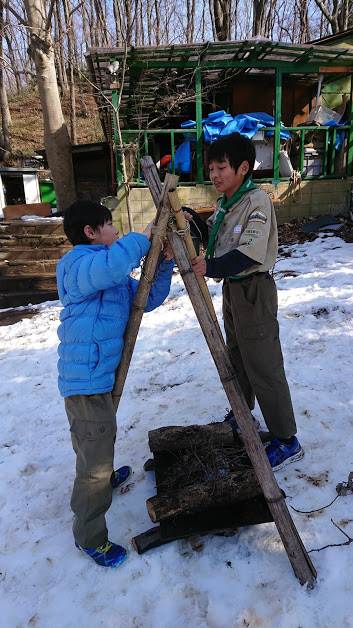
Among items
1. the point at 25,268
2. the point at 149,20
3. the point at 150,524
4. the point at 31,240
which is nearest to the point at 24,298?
the point at 25,268

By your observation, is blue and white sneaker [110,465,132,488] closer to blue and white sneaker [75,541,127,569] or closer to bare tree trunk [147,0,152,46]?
blue and white sneaker [75,541,127,569]

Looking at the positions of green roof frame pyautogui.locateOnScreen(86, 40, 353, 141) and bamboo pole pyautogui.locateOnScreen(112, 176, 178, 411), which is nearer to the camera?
bamboo pole pyautogui.locateOnScreen(112, 176, 178, 411)

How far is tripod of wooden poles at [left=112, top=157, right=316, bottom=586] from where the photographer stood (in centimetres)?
179

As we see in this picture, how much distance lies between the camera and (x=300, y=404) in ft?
10.3

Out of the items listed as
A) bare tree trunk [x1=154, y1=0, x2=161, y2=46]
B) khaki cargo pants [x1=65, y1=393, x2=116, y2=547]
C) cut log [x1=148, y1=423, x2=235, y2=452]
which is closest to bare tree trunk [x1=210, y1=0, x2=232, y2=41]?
bare tree trunk [x1=154, y1=0, x2=161, y2=46]

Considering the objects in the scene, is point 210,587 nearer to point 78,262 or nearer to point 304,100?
point 78,262

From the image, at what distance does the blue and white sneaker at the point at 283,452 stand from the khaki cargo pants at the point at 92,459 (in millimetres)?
1075

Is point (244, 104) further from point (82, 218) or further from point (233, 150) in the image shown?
point (82, 218)

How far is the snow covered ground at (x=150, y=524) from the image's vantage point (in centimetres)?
180

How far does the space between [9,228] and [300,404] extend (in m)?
7.48

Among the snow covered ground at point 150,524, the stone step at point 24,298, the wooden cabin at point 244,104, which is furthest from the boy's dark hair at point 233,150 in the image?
the wooden cabin at point 244,104

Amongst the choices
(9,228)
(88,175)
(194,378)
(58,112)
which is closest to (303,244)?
(194,378)

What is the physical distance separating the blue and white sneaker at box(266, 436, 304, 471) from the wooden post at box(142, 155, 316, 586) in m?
0.65

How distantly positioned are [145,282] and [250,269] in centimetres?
65
